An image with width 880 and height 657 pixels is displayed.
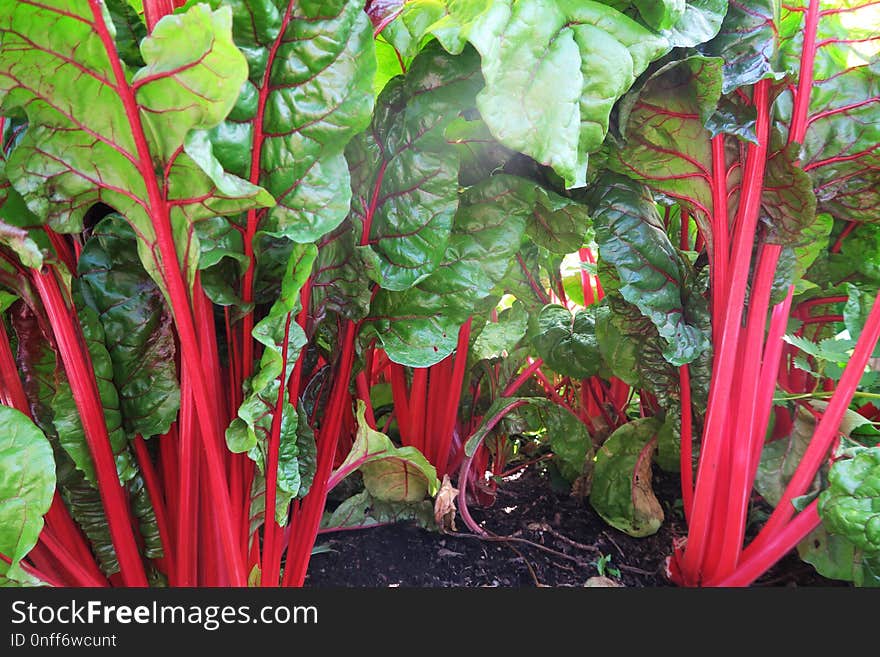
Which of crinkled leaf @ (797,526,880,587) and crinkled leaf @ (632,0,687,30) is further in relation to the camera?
crinkled leaf @ (797,526,880,587)

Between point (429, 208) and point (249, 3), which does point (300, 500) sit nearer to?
point (429, 208)

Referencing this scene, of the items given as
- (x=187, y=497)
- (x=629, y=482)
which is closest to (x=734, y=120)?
(x=629, y=482)

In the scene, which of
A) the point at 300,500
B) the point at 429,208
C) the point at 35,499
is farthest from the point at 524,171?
the point at 35,499

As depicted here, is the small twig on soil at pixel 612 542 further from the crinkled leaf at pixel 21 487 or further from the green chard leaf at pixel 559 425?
the crinkled leaf at pixel 21 487

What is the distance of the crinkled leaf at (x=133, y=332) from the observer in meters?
0.83

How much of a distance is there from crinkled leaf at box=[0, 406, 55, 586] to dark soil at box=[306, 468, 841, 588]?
1.91 feet

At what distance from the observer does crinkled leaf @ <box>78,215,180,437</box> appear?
2.71 ft

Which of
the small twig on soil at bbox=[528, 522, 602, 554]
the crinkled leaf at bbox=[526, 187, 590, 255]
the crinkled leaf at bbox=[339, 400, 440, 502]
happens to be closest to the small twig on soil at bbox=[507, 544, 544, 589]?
the small twig on soil at bbox=[528, 522, 602, 554]

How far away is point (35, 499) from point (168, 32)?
0.52m

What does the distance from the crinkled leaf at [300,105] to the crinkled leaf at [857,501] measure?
807 mm

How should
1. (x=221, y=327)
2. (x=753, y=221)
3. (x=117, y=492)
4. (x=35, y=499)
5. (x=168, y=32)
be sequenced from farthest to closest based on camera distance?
(x=753, y=221), (x=221, y=327), (x=117, y=492), (x=35, y=499), (x=168, y=32)

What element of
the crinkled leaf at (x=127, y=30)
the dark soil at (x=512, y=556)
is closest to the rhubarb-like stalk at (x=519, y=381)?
the dark soil at (x=512, y=556)

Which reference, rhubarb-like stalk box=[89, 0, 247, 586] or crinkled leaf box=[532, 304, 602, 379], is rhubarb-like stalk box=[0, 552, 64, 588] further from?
crinkled leaf box=[532, 304, 602, 379]

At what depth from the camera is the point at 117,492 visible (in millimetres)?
807
